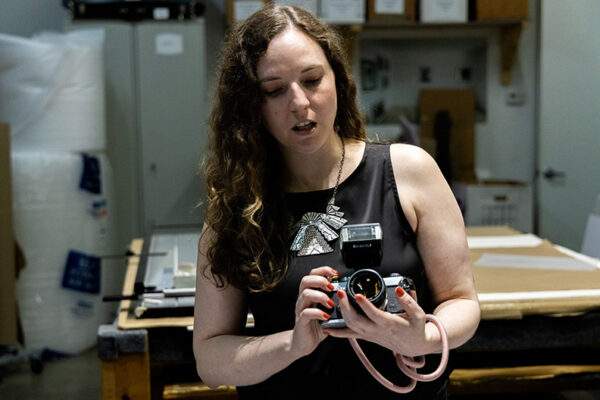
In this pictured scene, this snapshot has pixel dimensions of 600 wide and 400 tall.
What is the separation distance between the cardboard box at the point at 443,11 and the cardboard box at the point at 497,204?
987mm

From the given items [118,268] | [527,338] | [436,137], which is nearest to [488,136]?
[436,137]

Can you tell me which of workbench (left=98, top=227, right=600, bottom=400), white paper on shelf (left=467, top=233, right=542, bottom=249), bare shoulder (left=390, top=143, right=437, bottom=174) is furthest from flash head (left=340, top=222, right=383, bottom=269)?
white paper on shelf (left=467, top=233, right=542, bottom=249)

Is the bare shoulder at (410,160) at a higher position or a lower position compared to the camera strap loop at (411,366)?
higher

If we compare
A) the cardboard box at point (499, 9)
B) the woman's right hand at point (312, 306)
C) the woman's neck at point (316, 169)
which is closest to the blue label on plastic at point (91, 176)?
the cardboard box at point (499, 9)

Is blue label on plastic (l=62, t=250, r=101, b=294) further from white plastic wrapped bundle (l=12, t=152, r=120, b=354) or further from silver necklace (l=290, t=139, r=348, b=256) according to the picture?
silver necklace (l=290, t=139, r=348, b=256)

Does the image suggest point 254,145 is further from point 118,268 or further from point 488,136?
point 488,136

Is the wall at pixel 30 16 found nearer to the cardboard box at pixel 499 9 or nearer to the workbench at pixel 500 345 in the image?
the cardboard box at pixel 499 9

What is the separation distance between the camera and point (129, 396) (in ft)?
5.17

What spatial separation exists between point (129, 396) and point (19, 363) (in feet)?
6.85

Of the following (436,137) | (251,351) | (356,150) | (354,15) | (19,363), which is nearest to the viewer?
(251,351)

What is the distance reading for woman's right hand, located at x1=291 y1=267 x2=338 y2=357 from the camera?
98cm

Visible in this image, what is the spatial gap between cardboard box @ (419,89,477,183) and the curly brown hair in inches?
123

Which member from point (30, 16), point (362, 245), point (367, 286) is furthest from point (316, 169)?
point (30, 16)

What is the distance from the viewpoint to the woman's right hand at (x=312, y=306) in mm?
976
